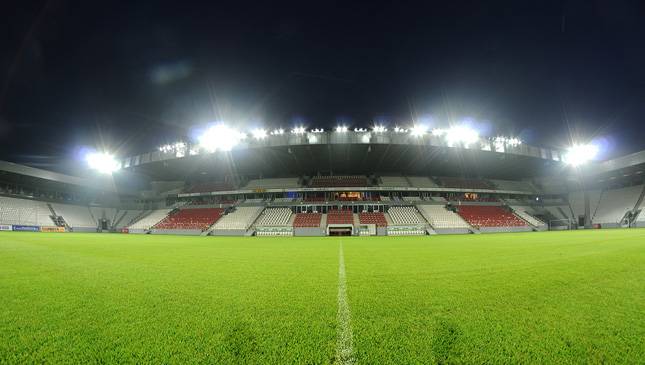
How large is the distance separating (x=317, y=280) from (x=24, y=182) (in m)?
52.4

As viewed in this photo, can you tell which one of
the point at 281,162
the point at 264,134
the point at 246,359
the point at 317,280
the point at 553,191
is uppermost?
the point at 264,134

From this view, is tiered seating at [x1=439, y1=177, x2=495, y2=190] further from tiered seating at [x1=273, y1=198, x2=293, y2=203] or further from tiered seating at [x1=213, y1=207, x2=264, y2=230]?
tiered seating at [x1=213, y1=207, x2=264, y2=230]

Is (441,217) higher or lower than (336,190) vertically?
lower

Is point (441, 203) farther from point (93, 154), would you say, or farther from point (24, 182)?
point (24, 182)

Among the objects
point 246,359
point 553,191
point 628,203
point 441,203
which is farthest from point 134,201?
point 628,203

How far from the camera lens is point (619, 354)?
1843mm

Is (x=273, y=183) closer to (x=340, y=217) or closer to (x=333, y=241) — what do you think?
(x=340, y=217)

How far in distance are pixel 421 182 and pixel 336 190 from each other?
15.3 m

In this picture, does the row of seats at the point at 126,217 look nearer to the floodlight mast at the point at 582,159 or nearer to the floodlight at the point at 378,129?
the floodlight at the point at 378,129

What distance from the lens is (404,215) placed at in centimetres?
3588

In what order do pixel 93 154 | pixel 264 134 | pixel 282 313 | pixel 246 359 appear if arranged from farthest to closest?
pixel 93 154, pixel 264 134, pixel 282 313, pixel 246 359

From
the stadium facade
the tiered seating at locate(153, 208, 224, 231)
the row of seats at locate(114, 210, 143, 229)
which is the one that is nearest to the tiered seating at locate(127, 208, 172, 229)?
the stadium facade

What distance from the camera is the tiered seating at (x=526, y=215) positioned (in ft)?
120

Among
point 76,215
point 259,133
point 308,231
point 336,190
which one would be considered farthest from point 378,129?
point 76,215
